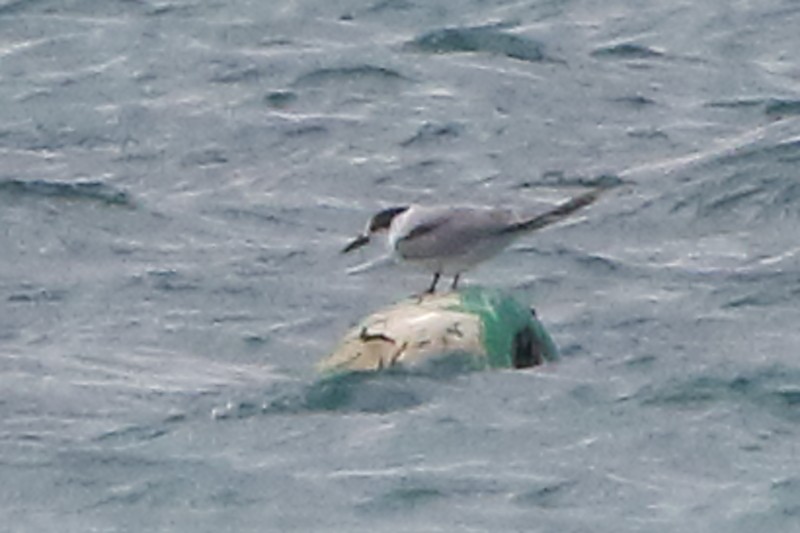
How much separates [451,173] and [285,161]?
1.03m

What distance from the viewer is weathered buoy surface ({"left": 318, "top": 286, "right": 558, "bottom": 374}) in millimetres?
12523

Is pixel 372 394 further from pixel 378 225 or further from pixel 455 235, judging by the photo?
pixel 378 225

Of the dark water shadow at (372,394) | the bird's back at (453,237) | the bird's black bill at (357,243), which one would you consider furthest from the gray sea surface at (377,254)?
the bird's back at (453,237)

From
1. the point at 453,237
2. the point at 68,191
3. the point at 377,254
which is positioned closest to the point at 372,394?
the point at 453,237

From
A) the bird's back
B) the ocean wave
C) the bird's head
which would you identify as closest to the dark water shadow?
the bird's back

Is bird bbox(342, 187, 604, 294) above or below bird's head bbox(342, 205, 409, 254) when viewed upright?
above

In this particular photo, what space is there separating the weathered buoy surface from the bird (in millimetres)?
211

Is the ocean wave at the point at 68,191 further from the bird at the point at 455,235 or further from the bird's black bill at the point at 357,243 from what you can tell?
the bird at the point at 455,235

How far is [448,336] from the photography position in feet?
41.1

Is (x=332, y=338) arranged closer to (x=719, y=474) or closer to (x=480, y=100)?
(x=719, y=474)

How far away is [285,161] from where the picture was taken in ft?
54.6

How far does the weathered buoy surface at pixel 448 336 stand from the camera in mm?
12523

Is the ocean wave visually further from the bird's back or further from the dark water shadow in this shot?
the dark water shadow

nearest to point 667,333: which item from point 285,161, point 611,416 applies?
point 611,416
